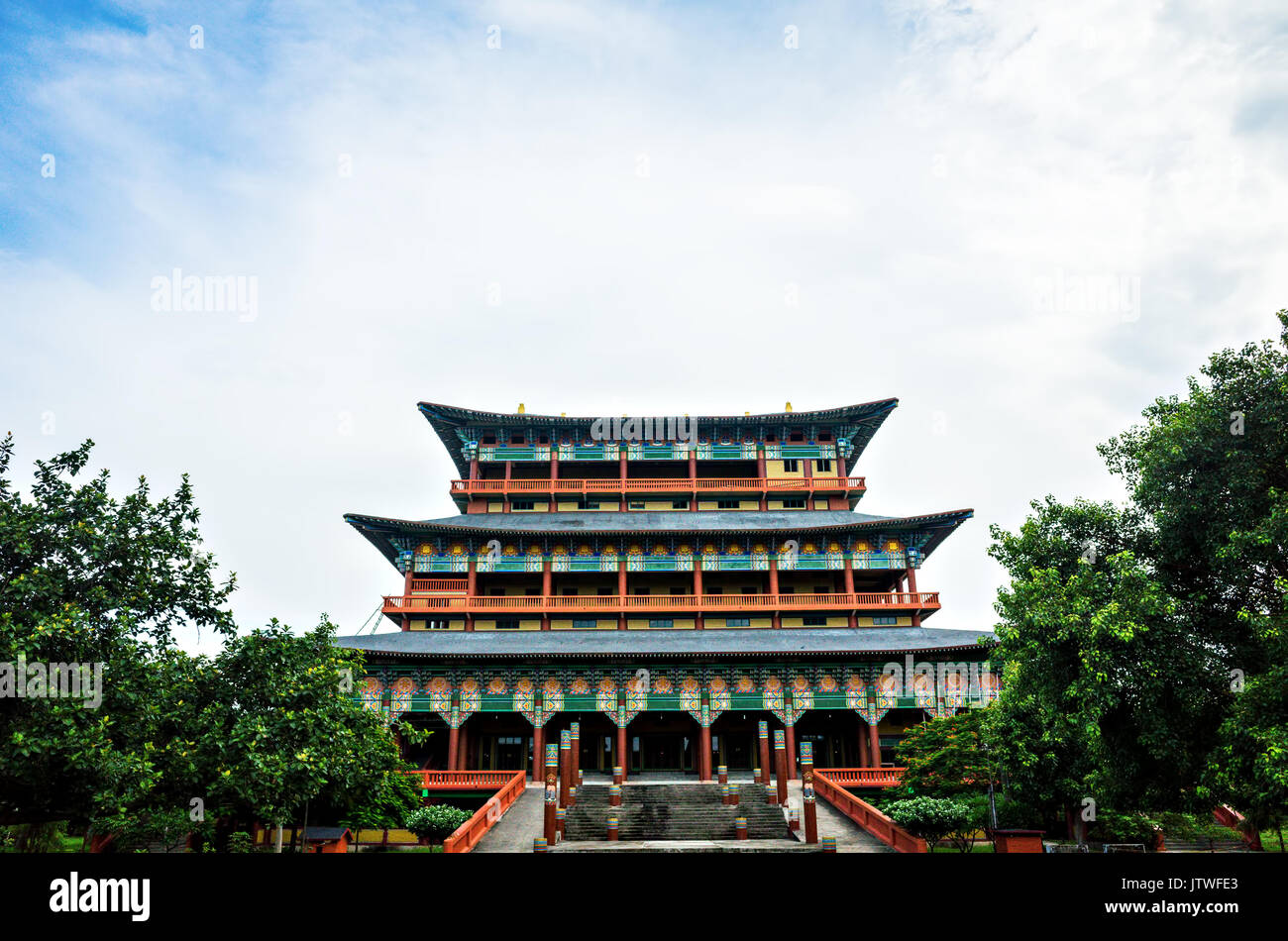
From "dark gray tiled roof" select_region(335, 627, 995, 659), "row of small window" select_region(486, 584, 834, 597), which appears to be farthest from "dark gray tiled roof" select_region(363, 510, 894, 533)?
"dark gray tiled roof" select_region(335, 627, 995, 659)

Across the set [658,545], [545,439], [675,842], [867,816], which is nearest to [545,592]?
[658,545]

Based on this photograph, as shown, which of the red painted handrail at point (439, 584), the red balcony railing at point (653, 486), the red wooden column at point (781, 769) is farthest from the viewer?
the red balcony railing at point (653, 486)

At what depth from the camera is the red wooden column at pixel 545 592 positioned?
1519 inches

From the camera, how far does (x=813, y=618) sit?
1547 inches

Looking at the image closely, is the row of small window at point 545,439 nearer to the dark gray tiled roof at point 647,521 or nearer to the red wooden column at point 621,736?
the dark gray tiled roof at point 647,521

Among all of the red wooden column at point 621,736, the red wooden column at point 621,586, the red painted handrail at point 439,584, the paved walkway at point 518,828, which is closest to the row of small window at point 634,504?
the red wooden column at point 621,586

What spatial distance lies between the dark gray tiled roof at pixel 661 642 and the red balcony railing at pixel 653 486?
28.9 feet

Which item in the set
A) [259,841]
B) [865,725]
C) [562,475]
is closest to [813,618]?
[865,725]

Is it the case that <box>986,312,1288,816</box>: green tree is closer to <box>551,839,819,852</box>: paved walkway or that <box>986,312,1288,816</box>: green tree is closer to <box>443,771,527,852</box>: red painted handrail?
<box>551,839,819,852</box>: paved walkway

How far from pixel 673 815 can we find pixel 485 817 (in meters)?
5.91

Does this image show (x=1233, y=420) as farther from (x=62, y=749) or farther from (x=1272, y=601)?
(x=62, y=749)

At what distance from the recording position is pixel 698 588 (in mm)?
39438

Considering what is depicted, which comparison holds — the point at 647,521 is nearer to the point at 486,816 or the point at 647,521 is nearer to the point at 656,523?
the point at 656,523
